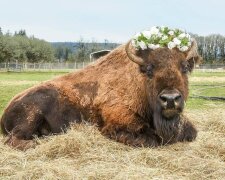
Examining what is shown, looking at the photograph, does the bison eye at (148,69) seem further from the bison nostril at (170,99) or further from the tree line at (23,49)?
the tree line at (23,49)

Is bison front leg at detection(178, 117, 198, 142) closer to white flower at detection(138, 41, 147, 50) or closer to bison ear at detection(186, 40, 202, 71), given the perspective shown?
bison ear at detection(186, 40, 202, 71)

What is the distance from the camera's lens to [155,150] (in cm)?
701

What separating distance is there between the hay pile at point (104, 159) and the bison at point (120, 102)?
0.28 meters

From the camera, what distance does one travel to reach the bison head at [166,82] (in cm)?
685

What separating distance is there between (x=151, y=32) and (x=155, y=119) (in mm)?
1469

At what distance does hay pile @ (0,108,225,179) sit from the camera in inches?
227

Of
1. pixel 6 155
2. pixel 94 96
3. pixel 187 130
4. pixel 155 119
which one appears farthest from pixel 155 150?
pixel 6 155

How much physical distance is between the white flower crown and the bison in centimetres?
10

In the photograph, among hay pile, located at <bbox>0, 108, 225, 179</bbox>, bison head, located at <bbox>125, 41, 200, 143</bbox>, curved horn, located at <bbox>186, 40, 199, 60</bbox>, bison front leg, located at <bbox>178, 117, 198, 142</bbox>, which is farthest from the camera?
bison front leg, located at <bbox>178, 117, 198, 142</bbox>

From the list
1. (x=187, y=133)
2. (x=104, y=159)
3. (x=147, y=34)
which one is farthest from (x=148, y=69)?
(x=104, y=159)

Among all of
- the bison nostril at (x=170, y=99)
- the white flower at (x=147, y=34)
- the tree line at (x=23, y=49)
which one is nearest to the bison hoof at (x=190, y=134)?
the bison nostril at (x=170, y=99)

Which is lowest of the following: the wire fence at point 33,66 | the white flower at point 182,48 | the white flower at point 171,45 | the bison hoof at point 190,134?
the wire fence at point 33,66

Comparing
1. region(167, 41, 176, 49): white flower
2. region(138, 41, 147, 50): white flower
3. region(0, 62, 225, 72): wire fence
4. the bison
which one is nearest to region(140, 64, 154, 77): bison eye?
the bison

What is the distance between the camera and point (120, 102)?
7754 mm
